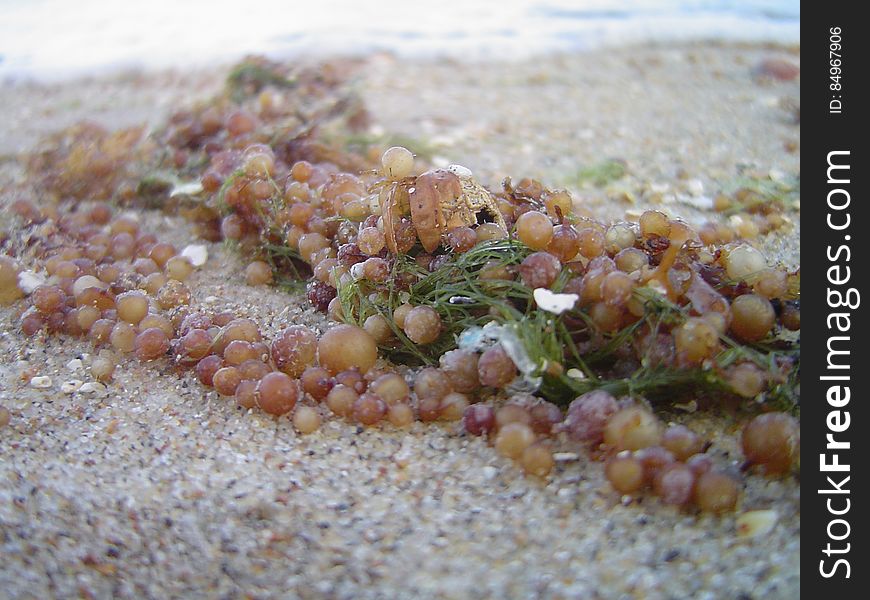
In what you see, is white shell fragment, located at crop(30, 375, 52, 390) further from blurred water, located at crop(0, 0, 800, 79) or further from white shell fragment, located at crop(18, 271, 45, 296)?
blurred water, located at crop(0, 0, 800, 79)

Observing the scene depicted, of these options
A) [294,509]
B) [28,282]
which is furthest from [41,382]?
[294,509]

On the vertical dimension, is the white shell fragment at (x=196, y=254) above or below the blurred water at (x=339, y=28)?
below

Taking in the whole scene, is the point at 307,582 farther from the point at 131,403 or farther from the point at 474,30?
the point at 474,30

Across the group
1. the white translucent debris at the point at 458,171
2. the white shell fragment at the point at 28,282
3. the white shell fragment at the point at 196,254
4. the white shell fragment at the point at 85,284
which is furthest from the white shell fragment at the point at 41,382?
the white translucent debris at the point at 458,171

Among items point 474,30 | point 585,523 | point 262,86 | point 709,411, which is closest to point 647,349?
point 709,411

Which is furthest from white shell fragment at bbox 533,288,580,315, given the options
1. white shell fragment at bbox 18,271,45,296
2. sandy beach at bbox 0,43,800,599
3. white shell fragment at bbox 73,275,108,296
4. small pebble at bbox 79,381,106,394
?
white shell fragment at bbox 18,271,45,296
